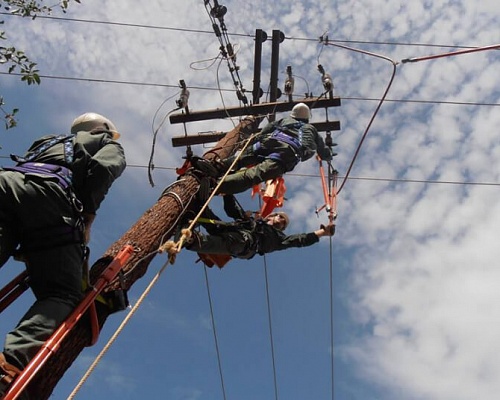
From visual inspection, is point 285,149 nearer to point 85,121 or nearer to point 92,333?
point 85,121

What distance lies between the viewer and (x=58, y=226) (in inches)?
91.5

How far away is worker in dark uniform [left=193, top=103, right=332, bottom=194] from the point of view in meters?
4.30

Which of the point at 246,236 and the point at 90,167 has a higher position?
the point at 246,236

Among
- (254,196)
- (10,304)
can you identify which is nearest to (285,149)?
(254,196)

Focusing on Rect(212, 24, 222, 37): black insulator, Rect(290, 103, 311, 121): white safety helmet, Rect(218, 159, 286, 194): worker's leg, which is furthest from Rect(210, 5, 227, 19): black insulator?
Rect(218, 159, 286, 194): worker's leg

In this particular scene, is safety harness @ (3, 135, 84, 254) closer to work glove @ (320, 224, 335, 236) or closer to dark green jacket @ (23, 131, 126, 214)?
dark green jacket @ (23, 131, 126, 214)

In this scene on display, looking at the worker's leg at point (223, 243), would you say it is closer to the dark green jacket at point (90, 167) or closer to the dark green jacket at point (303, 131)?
the dark green jacket at point (303, 131)

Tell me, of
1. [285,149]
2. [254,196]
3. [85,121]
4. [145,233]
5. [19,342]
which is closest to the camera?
[19,342]

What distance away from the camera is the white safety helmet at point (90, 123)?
2951mm

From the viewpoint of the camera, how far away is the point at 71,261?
2.30 m

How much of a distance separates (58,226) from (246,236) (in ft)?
7.31

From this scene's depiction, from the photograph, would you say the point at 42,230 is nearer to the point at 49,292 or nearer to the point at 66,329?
the point at 49,292

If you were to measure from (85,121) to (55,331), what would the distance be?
1297 mm

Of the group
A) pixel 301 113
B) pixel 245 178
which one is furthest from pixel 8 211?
pixel 301 113
